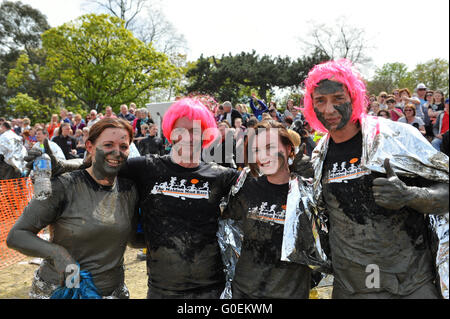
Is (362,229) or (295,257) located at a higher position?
(362,229)

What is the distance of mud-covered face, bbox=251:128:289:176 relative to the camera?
2389 mm

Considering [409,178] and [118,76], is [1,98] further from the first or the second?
[409,178]

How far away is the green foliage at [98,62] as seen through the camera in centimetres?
2386

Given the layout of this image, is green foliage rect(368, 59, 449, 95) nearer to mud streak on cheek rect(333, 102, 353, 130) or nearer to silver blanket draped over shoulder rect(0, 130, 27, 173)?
silver blanket draped over shoulder rect(0, 130, 27, 173)

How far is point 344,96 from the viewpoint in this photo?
7.32 ft

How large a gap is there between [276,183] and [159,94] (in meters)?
27.7

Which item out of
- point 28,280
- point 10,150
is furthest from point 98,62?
point 28,280

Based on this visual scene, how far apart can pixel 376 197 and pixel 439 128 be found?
6.26 metres

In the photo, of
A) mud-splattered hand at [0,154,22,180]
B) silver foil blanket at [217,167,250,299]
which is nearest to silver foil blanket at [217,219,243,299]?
silver foil blanket at [217,167,250,299]

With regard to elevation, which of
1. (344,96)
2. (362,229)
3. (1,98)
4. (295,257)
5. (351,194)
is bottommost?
(295,257)

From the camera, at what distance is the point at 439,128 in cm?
691

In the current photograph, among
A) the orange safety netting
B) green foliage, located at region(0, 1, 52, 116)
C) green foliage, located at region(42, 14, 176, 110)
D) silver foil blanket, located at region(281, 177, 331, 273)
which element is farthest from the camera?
green foliage, located at region(0, 1, 52, 116)
